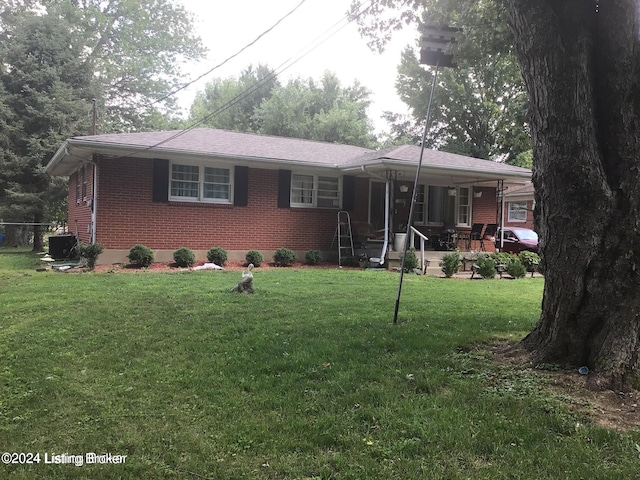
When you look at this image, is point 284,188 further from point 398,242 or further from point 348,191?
point 398,242

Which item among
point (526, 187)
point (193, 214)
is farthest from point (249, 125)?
point (193, 214)

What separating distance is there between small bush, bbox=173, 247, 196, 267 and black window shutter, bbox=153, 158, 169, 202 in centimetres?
151

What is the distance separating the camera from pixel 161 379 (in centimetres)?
382

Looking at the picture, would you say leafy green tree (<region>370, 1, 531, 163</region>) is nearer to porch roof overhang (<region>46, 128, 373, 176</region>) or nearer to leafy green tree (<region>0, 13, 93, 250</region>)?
porch roof overhang (<region>46, 128, 373, 176</region>)

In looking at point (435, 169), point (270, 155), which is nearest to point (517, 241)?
point (435, 169)

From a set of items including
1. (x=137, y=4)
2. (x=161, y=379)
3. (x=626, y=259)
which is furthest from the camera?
(x=137, y=4)

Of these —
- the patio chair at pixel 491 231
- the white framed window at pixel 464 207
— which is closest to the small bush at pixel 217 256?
the white framed window at pixel 464 207

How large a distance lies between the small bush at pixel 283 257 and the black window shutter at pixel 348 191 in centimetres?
258

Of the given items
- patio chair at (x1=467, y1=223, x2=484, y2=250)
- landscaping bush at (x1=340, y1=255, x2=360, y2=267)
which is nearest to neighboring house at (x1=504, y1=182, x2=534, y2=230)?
patio chair at (x1=467, y1=223, x2=484, y2=250)

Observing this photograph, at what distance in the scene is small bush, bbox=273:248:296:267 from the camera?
40.7ft

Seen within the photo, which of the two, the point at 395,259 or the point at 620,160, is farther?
the point at 395,259

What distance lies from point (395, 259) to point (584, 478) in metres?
10.1

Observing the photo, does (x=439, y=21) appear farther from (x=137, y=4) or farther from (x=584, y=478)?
(x=137, y=4)

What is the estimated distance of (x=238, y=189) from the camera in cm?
1282
